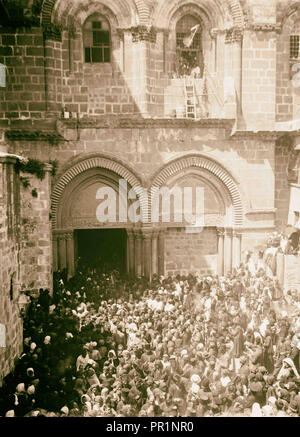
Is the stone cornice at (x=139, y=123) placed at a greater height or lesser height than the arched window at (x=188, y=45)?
lesser

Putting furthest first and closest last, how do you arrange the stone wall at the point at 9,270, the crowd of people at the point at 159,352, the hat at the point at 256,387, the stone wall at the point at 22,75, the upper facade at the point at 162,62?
the upper facade at the point at 162,62 → the stone wall at the point at 22,75 → the stone wall at the point at 9,270 → the hat at the point at 256,387 → the crowd of people at the point at 159,352

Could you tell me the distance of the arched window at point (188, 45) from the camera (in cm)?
1711

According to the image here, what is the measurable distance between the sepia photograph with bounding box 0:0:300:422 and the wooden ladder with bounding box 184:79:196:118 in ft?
0.16

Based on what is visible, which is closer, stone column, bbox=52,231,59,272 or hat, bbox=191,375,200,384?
hat, bbox=191,375,200,384

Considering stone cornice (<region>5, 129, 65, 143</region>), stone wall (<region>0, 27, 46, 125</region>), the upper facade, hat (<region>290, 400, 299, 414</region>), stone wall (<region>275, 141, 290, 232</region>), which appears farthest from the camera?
stone wall (<region>275, 141, 290, 232</region>)

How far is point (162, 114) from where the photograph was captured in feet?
56.5

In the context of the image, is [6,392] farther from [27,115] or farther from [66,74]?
[66,74]

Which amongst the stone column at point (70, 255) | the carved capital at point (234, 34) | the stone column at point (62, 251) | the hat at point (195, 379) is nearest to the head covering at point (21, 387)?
the hat at point (195, 379)

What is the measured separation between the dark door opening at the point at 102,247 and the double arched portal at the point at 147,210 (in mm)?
→ 518

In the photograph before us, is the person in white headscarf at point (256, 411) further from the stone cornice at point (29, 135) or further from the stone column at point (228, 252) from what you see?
the stone cornice at point (29, 135)

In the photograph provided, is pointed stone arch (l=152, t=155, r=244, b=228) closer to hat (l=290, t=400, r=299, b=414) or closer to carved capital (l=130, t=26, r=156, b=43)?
carved capital (l=130, t=26, r=156, b=43)

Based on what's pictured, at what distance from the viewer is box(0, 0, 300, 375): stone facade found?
1617 centimetres

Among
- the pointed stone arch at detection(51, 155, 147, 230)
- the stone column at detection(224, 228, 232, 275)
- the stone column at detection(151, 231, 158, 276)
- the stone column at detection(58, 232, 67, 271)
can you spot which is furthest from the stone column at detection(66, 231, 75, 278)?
the stone column at detection(224, 228, 232, 275)

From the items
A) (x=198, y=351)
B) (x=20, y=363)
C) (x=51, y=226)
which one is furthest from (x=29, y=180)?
(x=198, y=351)
